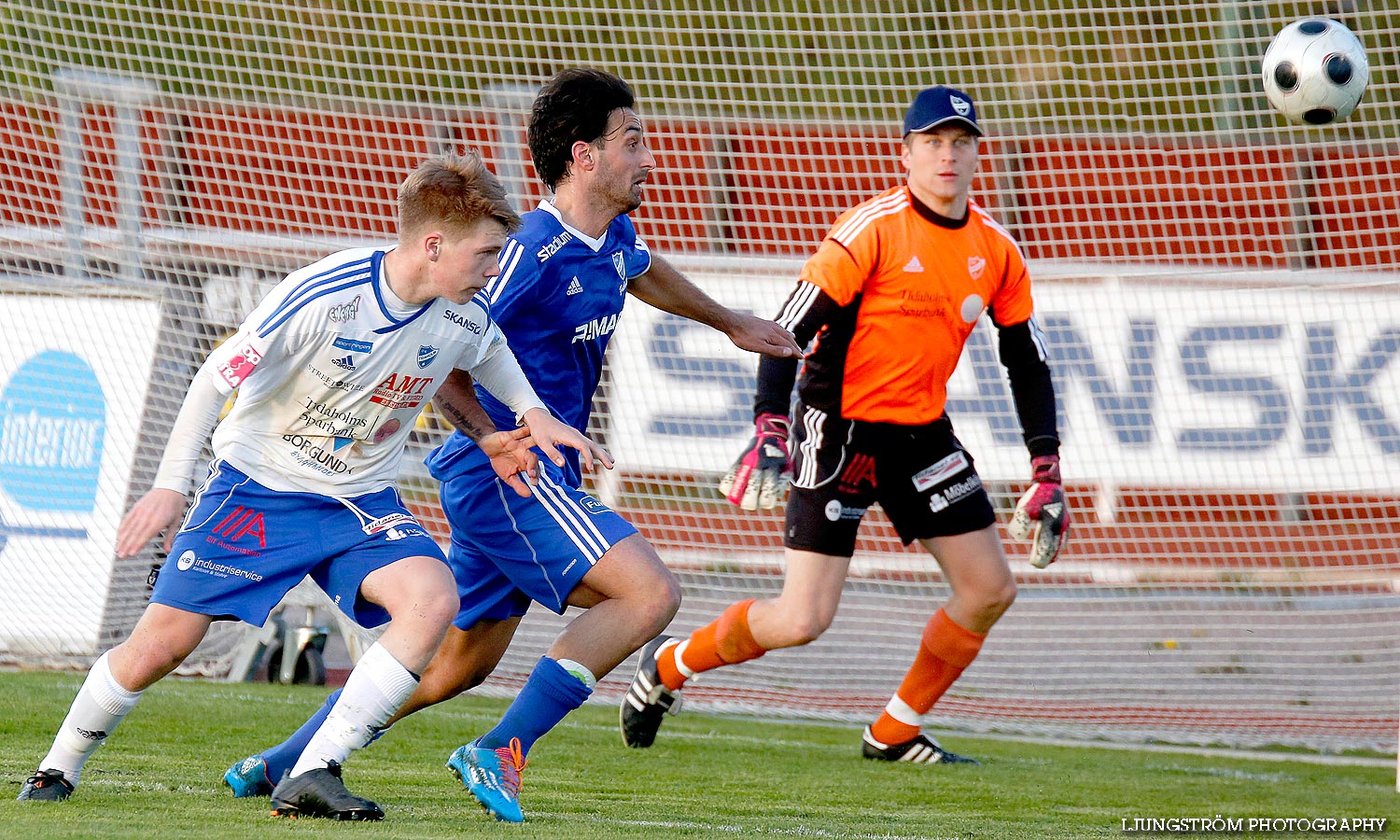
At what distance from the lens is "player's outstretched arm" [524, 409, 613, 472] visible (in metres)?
3.69

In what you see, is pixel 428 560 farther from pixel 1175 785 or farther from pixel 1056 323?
pixel 1056 323

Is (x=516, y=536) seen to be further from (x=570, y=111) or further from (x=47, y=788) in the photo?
(x=47, y=788)

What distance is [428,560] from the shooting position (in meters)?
3.70

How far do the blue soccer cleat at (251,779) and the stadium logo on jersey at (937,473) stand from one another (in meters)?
2.52

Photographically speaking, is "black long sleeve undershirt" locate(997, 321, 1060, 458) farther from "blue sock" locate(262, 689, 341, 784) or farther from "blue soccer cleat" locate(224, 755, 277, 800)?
"blue soccer cleat" locate(224, 755, 277, 800)

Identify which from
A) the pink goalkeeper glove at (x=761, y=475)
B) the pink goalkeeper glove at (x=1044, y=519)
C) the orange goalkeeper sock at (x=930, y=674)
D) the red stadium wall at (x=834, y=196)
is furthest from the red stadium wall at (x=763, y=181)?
the pink goalkeeper glove at (x=761, y=475)

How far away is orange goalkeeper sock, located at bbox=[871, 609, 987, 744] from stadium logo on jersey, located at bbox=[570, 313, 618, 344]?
2.10 metres

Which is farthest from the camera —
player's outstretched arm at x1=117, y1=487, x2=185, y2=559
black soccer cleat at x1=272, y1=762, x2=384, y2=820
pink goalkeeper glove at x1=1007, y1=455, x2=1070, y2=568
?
pink goalkeeper glove at x1=1007, y1=455, x2=1070, y2=568

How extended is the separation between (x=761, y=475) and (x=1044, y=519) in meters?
1.18

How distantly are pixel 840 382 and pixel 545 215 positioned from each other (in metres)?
1.72

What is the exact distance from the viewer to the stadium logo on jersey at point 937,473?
18.1 ft

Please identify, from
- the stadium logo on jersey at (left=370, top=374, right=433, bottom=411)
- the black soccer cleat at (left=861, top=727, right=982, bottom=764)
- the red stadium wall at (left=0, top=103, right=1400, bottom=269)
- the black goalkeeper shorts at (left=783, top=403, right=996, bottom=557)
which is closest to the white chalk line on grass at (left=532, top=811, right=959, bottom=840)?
the stadium logo on jersey at (left=370, top=374, right=433, bottom=411)

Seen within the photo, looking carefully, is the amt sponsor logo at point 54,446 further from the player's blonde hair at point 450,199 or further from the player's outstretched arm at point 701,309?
the player's blonde hair at point 450,199

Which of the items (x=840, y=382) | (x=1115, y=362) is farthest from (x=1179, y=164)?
(x=840, y=382)
